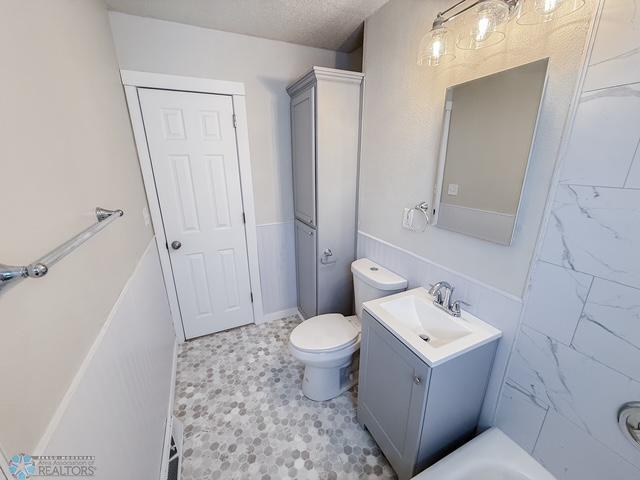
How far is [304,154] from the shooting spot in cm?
194

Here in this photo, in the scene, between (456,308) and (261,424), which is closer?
(456,308)

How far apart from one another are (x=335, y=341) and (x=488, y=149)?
125 centimetres

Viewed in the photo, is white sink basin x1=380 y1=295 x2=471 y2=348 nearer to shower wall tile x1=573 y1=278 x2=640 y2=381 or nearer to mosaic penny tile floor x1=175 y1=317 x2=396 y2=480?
shower wall tile x1=573 y1=278 x2=640 y2=381

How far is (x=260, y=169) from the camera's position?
6.98ft

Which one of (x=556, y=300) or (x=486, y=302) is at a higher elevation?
(x=556, y=300)

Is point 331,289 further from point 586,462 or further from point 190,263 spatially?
point 586,462

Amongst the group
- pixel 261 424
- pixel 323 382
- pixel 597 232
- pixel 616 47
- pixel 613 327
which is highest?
pixel 616 47

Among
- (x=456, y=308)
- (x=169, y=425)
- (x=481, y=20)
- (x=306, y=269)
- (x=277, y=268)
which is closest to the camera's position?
(x=481, y=20)

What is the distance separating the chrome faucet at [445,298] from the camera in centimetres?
123

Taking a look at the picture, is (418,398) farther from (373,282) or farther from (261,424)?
(261,424)

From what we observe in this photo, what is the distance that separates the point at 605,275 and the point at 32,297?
1.49 meters

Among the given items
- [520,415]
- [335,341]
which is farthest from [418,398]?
[335,341]

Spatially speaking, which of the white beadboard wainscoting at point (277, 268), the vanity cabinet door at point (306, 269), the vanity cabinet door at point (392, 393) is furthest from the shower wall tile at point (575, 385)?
the white beadboard wainscoting at point (277, 268)

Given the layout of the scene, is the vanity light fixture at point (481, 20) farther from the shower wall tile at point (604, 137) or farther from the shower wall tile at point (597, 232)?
the shower wall tile at point (597, 232)
